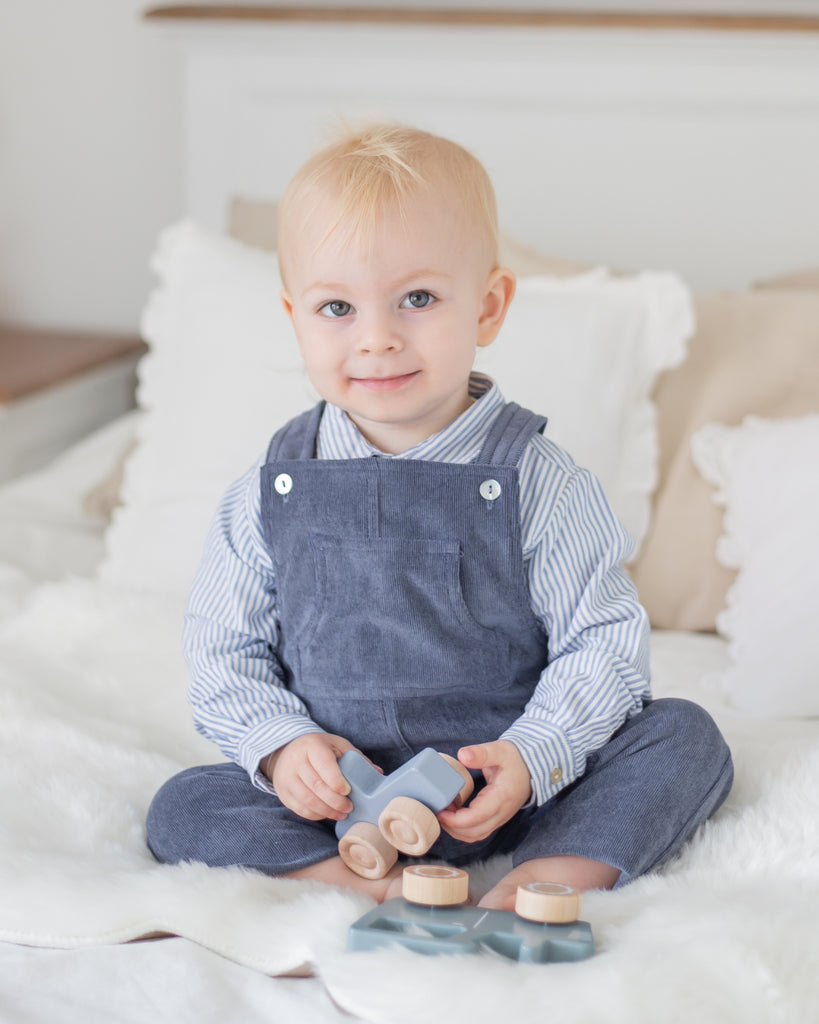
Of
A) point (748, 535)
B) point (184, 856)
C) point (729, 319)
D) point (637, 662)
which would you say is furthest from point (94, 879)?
point (729, 319)

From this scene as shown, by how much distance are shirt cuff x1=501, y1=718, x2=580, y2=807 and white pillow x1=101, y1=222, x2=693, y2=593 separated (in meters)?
0.56

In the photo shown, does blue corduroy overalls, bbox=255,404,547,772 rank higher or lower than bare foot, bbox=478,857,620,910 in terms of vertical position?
higher

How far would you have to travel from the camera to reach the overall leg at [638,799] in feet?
2.70

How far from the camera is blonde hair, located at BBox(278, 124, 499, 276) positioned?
0.86 metres

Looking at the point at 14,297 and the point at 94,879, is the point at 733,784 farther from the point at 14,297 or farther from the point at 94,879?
the point at 14,297

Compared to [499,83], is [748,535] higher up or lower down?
lower down

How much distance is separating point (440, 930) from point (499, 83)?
154 cm

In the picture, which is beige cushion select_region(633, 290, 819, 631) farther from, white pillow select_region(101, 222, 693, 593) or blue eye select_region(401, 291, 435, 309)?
blue eye select_region(401, 291, 435, 309)

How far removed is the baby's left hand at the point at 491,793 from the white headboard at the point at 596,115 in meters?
1.26

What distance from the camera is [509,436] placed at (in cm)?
95

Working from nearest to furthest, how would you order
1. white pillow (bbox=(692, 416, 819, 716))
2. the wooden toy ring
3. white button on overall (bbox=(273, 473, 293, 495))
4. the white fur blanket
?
the white fur blanket < the wooden toy ring < white button on overall (bbox=(273, 473, 293, 495)) < white pillow (bbox=(692, 416, 819, 716))

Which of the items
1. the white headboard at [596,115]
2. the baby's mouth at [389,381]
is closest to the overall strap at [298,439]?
the baby's mouth at [389,381]

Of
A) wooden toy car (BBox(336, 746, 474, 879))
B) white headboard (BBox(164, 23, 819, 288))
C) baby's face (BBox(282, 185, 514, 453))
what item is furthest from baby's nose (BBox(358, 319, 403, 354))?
white headboard (BBox(164, 23, 819, 288))

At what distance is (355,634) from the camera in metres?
0.92
